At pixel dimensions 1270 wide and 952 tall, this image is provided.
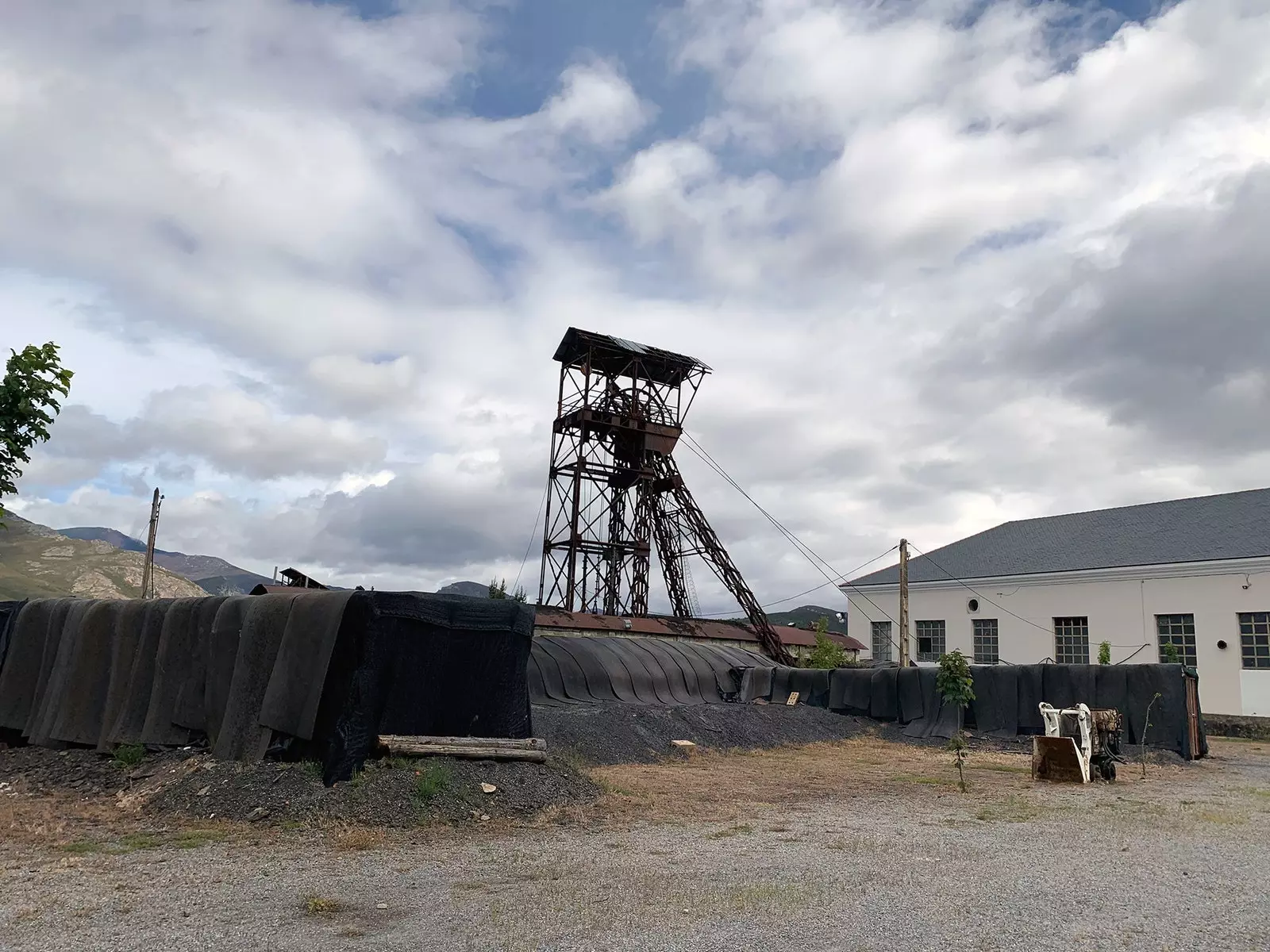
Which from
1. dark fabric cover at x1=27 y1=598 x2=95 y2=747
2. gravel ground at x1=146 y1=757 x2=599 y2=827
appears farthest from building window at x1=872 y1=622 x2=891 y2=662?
dark fabric cover at x1=27 y1=598 x2=95 y2=747

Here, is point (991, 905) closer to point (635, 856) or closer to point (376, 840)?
point (635, 856)

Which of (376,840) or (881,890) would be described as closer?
(881,890)

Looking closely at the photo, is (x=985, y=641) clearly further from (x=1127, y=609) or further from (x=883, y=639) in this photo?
(x=1127, y=609)

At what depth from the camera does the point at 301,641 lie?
10273mm

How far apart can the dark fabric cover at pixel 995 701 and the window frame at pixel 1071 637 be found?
40.4 feet

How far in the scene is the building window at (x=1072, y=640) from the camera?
109ft

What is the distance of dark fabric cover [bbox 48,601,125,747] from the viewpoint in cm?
1200

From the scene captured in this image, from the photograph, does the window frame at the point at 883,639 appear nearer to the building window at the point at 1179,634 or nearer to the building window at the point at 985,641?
the building window at the point at 985,641

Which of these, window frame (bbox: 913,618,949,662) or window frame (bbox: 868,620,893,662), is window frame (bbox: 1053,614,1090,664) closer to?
window frame (bbox: 913,618,949,662)

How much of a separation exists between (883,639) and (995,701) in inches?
744

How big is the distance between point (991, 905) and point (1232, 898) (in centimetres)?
197

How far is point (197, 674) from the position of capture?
11.2 meters

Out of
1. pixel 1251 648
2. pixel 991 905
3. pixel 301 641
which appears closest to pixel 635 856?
pixel 991 905

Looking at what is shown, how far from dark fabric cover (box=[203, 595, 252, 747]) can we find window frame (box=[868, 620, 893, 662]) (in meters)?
33.4
